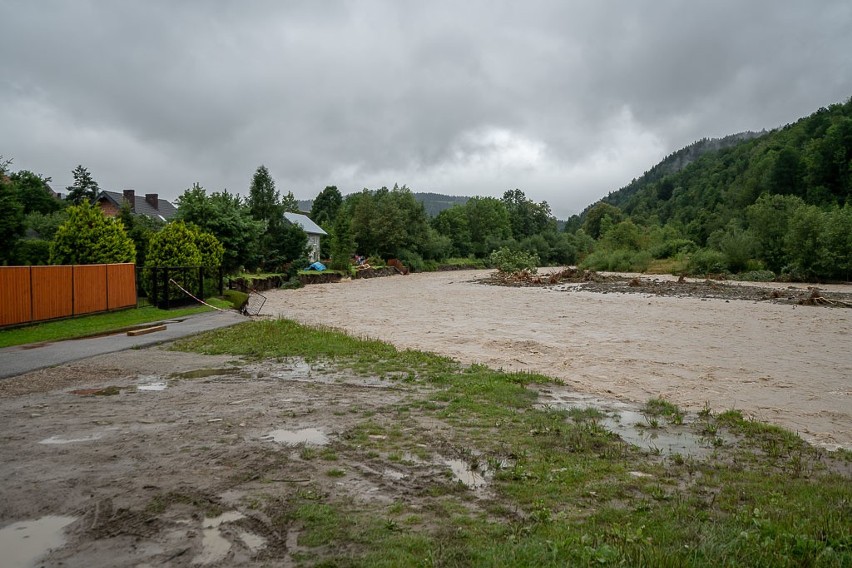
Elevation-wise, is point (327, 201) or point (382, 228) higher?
point (327, 201)

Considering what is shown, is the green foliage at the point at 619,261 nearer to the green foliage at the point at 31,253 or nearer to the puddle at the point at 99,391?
the green foliage at the point at 31,253

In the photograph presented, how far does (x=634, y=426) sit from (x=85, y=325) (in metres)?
15.9

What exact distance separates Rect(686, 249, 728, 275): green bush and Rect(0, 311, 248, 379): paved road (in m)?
49.8

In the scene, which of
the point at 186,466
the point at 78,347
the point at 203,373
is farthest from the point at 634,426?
the point at 78,347

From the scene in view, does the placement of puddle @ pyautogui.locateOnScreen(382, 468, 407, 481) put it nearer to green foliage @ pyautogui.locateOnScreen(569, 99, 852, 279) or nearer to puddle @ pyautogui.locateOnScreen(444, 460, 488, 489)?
puddle @ pyautogui.locateOnScreen(444, 460, 488, 489)

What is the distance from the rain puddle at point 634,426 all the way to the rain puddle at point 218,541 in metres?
4.49

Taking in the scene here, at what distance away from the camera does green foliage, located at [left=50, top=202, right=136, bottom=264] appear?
20.3 metres

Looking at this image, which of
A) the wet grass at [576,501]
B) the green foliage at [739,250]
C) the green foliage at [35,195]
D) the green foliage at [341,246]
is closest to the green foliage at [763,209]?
the green foliage at [739,250]

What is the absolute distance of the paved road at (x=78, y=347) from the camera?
35.4ft

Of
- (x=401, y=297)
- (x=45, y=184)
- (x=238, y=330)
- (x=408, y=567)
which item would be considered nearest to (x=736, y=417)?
(x=408, y=567)

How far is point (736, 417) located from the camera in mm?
7809

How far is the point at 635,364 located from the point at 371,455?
29.1ft

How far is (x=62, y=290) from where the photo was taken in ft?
57.8

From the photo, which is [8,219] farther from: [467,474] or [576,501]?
[576,501]
